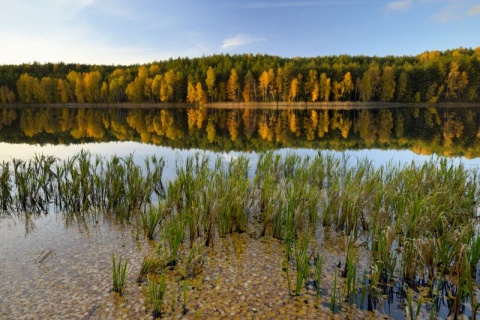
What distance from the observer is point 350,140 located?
114 ft

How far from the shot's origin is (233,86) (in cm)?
12550

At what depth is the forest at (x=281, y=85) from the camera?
379 ft

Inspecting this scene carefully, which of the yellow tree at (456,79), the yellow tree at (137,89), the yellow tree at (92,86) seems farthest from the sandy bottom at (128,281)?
the yellow tree at (92,86)

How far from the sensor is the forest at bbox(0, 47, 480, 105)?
116 meters

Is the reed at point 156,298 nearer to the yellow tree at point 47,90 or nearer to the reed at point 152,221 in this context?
the reed at point 152,221

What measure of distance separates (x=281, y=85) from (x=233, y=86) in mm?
19772

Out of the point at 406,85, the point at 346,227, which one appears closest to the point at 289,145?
the point at 346,227

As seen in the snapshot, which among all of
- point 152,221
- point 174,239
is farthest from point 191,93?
point 174,239

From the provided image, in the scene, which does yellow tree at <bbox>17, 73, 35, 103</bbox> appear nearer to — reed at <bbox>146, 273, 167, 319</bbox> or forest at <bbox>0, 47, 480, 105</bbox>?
forest at <bbox>0, 47, 480, 105</bbox>

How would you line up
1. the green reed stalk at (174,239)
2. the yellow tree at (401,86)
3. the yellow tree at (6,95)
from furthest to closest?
the yellow tree at (6,95), the yellow tree at (401,86), the green reed stalk at (174,239)

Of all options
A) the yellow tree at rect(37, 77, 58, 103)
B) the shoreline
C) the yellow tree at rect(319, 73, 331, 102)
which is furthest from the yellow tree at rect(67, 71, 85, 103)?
the yellow tree at rect(319, 73, 331, 102)

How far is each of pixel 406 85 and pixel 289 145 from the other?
359 ft

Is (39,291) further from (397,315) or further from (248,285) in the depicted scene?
(397,315)

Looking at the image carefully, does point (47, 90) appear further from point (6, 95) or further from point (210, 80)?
point (210, 80)
